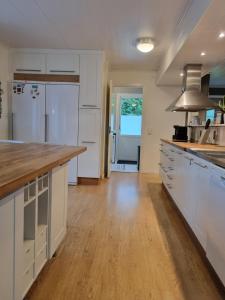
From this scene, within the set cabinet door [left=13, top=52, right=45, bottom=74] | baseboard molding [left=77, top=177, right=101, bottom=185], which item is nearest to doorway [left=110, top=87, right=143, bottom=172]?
baseboard molding [left=77, top=177, right=101, bottom=185]

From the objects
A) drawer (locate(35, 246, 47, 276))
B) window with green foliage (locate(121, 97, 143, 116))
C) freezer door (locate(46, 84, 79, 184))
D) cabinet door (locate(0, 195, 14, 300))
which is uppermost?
window with green foliage (locate(121, 97, 143, 116))

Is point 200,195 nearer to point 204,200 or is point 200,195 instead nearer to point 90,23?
point 204,200

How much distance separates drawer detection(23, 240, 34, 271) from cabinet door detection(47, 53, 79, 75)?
3632mm

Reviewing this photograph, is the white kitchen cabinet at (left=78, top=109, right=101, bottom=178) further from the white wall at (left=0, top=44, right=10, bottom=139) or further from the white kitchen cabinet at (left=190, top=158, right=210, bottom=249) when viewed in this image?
the white kitchen cabinet at (left=190, top=158, right=210, bottom=249)

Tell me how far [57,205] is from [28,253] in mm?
517

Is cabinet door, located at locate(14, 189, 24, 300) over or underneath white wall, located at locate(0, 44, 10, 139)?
underneath

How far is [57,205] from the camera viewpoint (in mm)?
Result: 2004

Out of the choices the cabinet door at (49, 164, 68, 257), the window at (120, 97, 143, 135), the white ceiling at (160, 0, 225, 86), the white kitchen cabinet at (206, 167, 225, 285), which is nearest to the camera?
the white kitchen cabinet at (206, 167, 225, 285)

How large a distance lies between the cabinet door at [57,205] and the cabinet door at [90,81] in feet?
8.62

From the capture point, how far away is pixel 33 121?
15.2 ft

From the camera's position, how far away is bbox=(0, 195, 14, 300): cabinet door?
3.67ft

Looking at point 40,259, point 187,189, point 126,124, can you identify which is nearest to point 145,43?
point 187,189

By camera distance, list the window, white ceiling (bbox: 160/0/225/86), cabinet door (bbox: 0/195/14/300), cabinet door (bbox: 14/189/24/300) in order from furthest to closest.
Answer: the window < white ceiling (bbox: 160/0/225/86) < cabinet door (bbox: 14/189/24/300) < cabinet door (bbox: 0/195/14/300)

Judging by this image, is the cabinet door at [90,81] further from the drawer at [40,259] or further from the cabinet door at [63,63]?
the drawer at [40,259]
